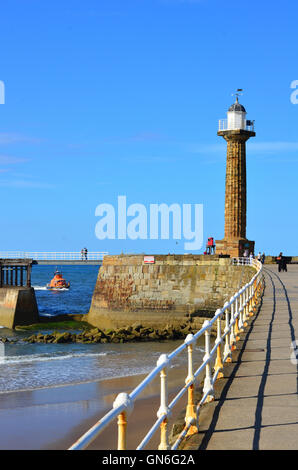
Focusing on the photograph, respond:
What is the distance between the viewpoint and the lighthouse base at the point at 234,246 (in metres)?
47.7

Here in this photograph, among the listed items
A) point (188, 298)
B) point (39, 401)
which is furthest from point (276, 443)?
point (188, 298)

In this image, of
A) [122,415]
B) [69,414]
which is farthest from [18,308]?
[122,415]

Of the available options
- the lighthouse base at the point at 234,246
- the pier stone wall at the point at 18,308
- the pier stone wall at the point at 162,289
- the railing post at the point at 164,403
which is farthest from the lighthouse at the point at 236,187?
the railing post at the point at 164,403

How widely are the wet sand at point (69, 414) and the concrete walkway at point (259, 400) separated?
1978 mm

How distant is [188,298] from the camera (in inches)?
1431

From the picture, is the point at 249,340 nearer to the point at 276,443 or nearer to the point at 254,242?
the point at 276,443

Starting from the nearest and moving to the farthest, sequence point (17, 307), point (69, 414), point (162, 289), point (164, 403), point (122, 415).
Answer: point (122, 415) < point (164, 403) < point (69, 414) < point (162, 289) < point (17, 307)

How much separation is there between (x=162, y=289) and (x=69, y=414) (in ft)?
79.4

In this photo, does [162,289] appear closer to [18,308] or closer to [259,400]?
[18,308]

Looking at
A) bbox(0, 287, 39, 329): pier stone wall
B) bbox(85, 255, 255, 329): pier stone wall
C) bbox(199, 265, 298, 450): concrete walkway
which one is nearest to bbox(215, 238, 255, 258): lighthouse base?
bbox(85, 255, 255, 329): pier stone wall

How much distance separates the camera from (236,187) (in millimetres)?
47750

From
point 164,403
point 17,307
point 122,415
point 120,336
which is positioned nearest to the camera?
point 122,415

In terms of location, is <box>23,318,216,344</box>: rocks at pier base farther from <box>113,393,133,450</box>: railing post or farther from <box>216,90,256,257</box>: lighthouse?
<box>113,393,133,450</box>: railing post

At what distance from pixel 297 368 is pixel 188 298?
89.0ft
